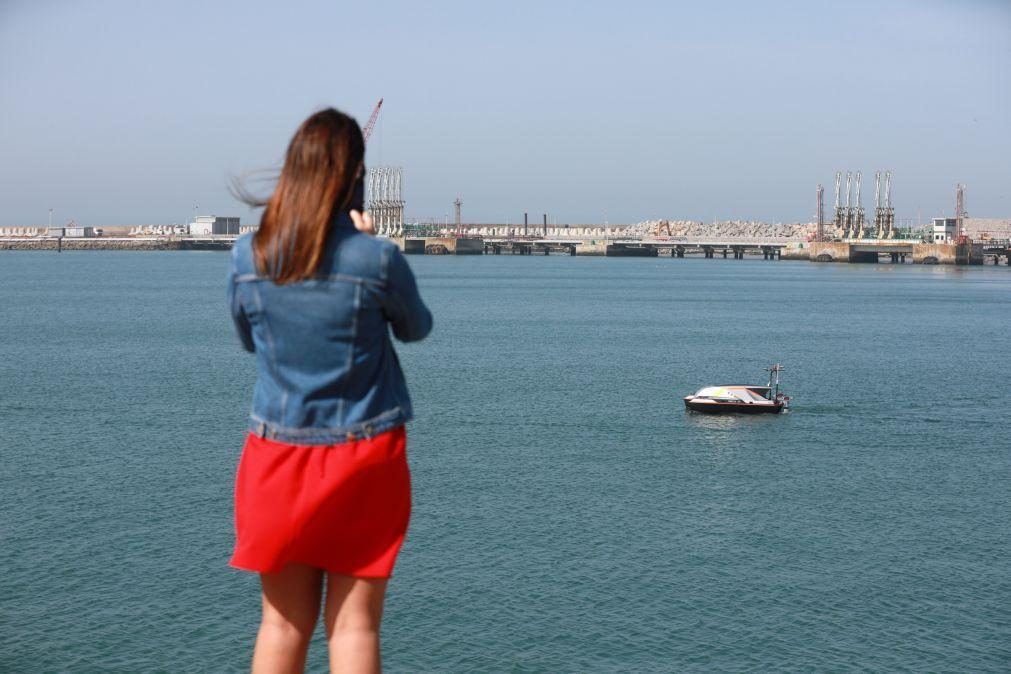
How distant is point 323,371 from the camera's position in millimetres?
2623

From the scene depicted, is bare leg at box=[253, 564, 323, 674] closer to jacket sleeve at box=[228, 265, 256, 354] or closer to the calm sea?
jacket sleeve at box=[228, 265, 256, 354]

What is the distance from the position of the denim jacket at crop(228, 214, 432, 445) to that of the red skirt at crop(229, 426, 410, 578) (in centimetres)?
4

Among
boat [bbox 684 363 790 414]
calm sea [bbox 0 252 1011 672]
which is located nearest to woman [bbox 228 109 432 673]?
calm sea [bbox 0 252 1011 672]

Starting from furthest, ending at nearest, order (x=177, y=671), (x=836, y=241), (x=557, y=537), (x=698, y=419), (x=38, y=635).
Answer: (x=836, y=241) < (x=698, y=419) < (x=557, y=537) < (x=38, y=635) < (x=177, y=671)

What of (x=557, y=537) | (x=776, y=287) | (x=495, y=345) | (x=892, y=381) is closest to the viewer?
(x=557, y=537)

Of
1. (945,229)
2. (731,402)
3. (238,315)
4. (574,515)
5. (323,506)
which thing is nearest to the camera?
(323,506)

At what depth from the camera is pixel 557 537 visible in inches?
885

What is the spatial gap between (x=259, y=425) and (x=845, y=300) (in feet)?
324

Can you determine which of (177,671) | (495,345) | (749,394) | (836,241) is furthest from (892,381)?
(836,241)

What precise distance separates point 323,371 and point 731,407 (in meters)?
35.9

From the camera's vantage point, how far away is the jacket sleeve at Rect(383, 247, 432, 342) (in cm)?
258

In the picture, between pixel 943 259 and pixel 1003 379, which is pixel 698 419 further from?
pixel 943 259

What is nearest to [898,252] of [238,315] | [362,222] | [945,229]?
[945,229]

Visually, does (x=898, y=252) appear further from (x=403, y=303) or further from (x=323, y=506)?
(x=323, y=506)
